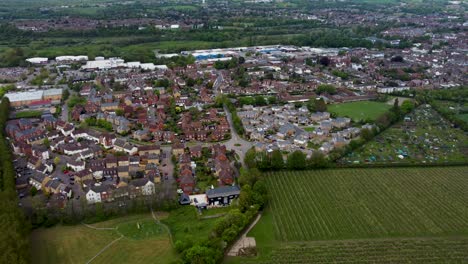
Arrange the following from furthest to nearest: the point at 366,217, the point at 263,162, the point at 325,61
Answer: the point at 325,61 → the point at 263,162 → the point at 366,217

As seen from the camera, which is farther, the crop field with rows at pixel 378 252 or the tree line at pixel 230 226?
the crop field with rows at pixel 378 252

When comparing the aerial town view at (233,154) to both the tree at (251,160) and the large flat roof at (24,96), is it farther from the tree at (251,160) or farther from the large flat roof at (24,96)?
the large flat roof at (24,96)

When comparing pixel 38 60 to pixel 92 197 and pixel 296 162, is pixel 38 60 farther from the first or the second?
pixel 296 162

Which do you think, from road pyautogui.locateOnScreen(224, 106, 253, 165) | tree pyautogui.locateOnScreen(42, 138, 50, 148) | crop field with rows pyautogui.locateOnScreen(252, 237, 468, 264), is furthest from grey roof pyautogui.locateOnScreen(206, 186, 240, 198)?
tree pyautogui.locateOnScreen(42, 138, 50, 148)

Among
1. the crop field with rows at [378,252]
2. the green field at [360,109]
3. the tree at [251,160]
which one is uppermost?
the tree at [251,160]

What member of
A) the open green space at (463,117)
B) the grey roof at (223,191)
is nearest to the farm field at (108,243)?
the grey roof at (223,191)

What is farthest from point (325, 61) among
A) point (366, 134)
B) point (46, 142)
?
point (46, 142)

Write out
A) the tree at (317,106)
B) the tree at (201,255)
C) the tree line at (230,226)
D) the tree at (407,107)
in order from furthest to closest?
1. the tree at (407,107)
2. the tree at (317,106)
3. the tree line at (230,226)
4. the tree at (201,255)
